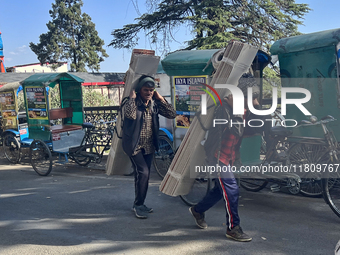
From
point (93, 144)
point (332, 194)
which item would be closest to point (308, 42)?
point (332, 194)

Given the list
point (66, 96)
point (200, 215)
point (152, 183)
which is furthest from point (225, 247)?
point (66, 96)

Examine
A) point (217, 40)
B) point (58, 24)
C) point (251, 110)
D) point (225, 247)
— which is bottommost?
point (225, 247)

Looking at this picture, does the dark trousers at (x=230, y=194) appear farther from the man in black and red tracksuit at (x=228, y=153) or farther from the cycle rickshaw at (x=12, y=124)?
the cycle rickshaw at (x=12, y=124)

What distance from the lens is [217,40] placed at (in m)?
14.9

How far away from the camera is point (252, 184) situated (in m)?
5.70

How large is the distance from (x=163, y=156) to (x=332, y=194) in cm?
322

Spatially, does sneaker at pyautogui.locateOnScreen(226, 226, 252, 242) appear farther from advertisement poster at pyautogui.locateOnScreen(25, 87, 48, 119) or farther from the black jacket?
advertisement poster at pyautogui.locateOnScreen(25, 87, 48, 119)

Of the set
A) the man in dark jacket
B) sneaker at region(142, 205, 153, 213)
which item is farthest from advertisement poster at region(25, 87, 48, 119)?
sneaker at region(142, 205, 153, 213)

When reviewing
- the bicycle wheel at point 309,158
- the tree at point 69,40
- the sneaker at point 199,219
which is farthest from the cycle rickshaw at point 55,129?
the tree at point 69,40

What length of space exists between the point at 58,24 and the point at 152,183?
37622 mm

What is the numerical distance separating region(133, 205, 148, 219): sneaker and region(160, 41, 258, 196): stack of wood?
1.65 ft

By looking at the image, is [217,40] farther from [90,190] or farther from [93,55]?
[93,55]

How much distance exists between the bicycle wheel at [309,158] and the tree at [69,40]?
120 ft

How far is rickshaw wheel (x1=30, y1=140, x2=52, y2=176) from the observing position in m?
7.91
